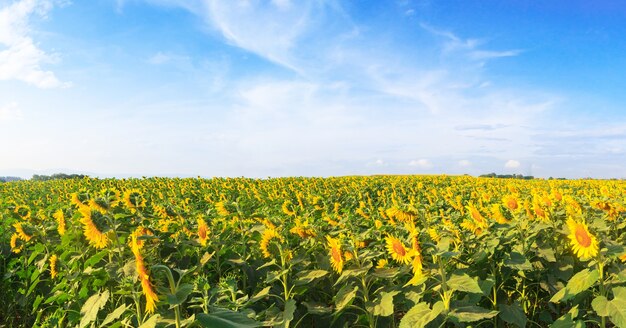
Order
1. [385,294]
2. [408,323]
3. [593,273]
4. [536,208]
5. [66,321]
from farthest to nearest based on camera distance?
1. [536,208]
2. [66,321]
3. [385,294]
4. [593,273]
5. [408,323]

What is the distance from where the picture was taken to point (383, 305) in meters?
3.54

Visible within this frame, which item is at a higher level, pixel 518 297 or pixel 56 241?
pixel 56 241

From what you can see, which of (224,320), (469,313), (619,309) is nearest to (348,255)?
(469,313)

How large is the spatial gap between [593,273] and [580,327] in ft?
1.31

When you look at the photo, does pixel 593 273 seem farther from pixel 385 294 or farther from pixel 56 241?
pixel 56 241

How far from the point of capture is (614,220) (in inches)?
222

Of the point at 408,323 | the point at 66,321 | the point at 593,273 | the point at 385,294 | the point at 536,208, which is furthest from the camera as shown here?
the point at 536,208

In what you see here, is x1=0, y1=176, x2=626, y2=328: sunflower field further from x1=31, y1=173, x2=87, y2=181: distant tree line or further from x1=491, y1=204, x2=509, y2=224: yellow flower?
x1=31, y1=173, x2=87, y2=181: distant tree line

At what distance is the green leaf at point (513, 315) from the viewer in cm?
393

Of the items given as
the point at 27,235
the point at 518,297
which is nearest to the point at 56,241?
the point at 27,235

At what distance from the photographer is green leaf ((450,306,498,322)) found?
10.3ft

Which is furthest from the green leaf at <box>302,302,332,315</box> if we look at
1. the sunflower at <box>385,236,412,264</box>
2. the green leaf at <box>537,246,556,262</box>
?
the green leaf at <box>537,246,556,262</box>

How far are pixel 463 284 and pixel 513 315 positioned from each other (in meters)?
1.05

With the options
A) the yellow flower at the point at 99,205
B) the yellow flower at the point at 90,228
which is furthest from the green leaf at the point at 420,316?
the yellow flower at the point at 99,205
